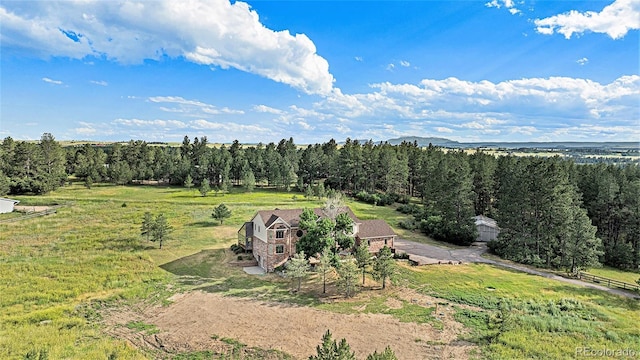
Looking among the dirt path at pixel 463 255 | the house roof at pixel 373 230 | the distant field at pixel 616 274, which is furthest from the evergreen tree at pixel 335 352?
the distant field at pixel 616 274

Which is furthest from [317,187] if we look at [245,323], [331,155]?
→ [245,323]

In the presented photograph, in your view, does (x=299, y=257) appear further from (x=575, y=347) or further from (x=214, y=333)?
(x=575, y=347)

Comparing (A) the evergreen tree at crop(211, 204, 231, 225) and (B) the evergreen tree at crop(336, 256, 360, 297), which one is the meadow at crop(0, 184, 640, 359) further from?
(A) the evergreen tree at crop(211, 204, 231, 225)

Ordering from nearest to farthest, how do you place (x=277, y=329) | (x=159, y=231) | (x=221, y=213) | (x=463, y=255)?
1. (x=277, y=329)
2. (x=159, y=231)
3. (x=463, y=255)
4. (x=221, y=213)

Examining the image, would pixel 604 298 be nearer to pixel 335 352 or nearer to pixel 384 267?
pixel 384 267

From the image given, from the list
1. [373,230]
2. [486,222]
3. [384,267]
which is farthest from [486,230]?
[384,267]

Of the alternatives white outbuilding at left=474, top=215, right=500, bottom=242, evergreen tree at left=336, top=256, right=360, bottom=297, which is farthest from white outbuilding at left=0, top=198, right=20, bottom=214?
white outbuilding at left=474, top=215, right=500, bottom=242
